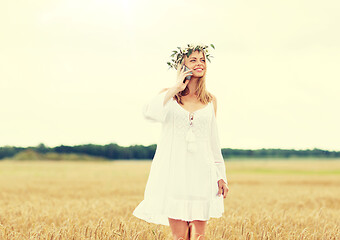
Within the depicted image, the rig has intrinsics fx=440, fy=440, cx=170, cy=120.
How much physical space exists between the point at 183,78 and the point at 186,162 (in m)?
0.80

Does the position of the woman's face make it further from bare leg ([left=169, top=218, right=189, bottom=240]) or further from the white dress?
bare leg ([left=169, top=218, right=189, bottom=240])

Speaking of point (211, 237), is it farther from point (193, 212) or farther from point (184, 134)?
point (184, 134)

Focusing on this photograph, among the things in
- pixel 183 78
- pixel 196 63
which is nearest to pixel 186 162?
pixel 183 78

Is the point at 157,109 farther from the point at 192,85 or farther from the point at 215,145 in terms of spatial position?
the point at 215,145

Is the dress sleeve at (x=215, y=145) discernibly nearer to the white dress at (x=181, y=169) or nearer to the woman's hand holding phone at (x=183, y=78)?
the white dress at (x=181, y=169)

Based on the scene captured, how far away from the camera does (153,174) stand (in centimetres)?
435

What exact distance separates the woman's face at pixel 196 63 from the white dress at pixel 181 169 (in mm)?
335

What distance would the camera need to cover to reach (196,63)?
4324mm

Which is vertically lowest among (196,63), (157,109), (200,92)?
(157,109)

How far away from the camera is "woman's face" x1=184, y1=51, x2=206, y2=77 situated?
4.29m

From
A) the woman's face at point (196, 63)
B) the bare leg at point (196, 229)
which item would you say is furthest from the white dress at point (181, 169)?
the woman's face at point (196, 63)

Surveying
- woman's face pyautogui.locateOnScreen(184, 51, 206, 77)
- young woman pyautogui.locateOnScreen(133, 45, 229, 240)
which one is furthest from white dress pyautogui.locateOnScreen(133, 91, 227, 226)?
woman's face pyautogui.locateOnScreen(184, 51, 206, 77)

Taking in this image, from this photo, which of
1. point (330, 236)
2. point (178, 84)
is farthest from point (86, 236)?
point (330, 236)

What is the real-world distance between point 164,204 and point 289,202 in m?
9.61
